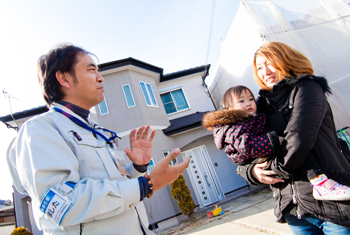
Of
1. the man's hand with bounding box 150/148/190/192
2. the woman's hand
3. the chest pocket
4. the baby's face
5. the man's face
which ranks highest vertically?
the man's face

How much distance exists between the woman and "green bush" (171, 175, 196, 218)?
20.2 feet

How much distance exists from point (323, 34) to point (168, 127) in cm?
700

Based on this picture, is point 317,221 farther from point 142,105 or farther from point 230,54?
point 142,105

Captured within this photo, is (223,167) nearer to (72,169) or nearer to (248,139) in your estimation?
(248,139)

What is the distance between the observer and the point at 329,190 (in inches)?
45.4

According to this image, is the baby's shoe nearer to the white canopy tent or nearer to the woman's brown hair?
the woman's brown hair

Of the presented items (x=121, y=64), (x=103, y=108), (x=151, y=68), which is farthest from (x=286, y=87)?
(x=151, y=68)

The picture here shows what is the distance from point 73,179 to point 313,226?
5.55ft

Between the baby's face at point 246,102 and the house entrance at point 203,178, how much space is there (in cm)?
781

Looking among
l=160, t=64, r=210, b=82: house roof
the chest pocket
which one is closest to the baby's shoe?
the chest pocket

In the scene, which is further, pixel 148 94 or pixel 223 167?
pixel 223 167

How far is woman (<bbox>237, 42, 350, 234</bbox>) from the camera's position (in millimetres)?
1221

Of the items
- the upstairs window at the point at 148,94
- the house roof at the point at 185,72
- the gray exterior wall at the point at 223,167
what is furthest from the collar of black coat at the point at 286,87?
the house roof at the point at 185,72

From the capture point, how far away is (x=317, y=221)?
1314mm
